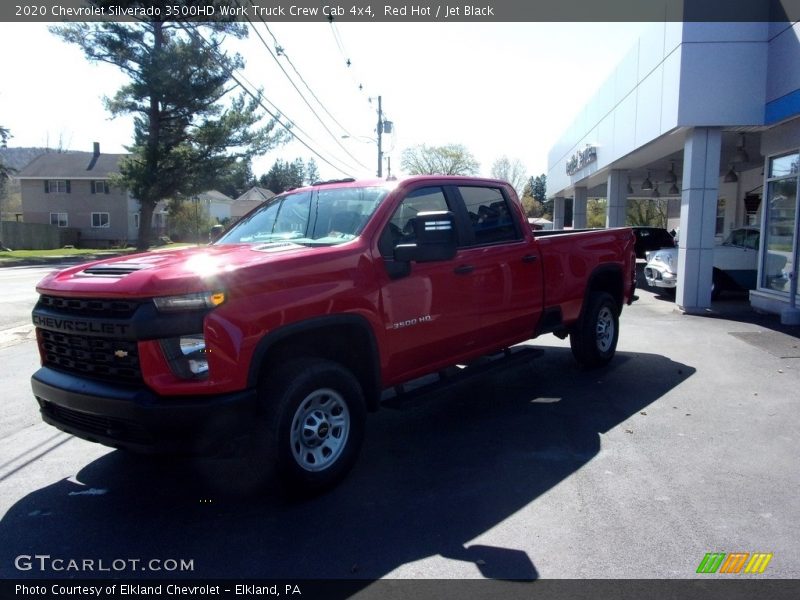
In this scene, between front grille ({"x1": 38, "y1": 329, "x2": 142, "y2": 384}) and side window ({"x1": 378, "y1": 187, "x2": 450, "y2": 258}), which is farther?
side window ({"x1": 378, "y1": 187, "x2": 450, "y2": 258})

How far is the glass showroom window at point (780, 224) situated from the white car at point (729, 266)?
1.07 m

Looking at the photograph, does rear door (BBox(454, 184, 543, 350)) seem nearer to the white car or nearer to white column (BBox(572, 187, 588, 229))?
the white car

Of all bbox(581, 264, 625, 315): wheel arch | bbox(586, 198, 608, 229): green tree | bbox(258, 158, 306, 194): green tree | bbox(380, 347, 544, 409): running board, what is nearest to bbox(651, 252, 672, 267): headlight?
bbox(581, 264, 625, 315): wheel arch

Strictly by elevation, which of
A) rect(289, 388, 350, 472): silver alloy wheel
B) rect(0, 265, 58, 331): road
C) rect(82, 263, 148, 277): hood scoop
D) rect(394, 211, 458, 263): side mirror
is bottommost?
rect(0, 265, 58, 331): road

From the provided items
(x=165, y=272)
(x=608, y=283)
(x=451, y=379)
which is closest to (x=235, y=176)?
(x=608, y=283)

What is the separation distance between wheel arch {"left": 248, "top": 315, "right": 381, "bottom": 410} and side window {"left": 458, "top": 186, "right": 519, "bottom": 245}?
1707 millimetres

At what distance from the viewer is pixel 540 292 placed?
253 inches

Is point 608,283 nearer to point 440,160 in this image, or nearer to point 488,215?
point 488,215

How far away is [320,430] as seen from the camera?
4246 millimetres

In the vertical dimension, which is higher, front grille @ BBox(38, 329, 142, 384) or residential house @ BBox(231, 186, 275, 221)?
residential house @ BBox(231, 186, 275, 221)

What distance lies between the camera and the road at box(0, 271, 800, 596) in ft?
11.4

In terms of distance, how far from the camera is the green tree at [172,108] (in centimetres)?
3130

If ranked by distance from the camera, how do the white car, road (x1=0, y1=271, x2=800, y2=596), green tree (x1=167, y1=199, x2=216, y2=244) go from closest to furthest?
road (x1=0, y1=271, x2=800, y2=596) < the white car < green tree (x1=167, y1=199, x2=216, y2=244)

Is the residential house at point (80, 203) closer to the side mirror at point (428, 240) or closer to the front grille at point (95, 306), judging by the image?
the front grille at point (95, 306)
